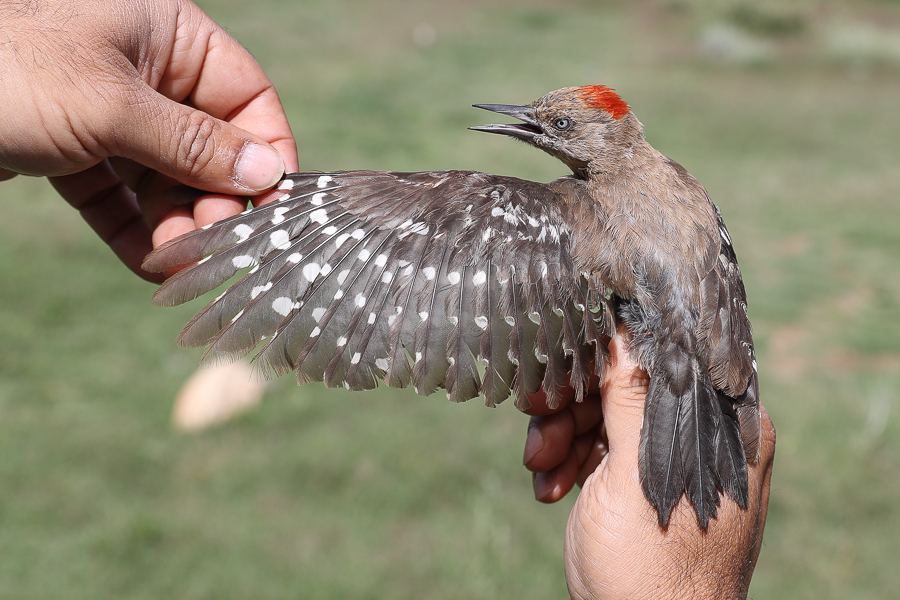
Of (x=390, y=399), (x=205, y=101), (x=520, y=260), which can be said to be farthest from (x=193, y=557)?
(x=520, y=260)

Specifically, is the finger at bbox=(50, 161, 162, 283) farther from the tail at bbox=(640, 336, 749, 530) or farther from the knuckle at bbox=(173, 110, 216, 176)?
the tail at bbox=(640, 336, 749, 530)

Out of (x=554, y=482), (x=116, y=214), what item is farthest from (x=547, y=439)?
(x=116, y=214)

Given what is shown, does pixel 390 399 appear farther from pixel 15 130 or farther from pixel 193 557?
pixel 15 130

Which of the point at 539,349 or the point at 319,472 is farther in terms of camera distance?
the point at 319,472

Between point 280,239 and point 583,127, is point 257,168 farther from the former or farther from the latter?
point 583,127

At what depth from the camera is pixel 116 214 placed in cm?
411

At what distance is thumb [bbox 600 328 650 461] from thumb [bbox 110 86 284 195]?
5.42 feet

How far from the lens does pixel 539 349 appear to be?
3100 mm

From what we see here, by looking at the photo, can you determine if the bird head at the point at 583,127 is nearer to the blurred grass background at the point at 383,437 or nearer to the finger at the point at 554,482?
the finger at the point at 554,482

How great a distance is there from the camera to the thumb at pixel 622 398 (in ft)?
10.6

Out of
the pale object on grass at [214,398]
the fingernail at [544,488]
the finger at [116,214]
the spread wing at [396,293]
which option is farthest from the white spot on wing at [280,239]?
the pale object on grass at [214,398]

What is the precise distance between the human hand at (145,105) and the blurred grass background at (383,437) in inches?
113

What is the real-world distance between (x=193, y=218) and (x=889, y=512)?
5.79 metres

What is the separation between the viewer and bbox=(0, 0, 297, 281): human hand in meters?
3.04
